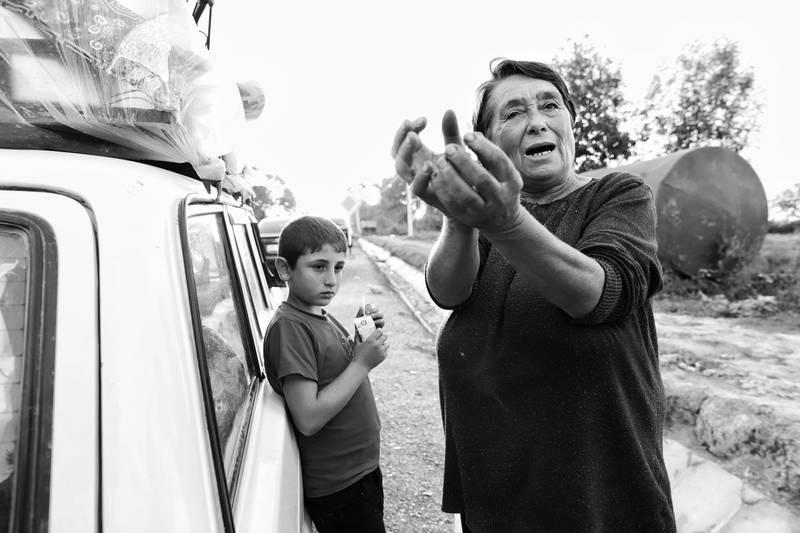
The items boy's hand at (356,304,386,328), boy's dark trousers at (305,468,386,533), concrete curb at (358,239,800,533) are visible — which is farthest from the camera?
concrete curb at (358,239,800,533)

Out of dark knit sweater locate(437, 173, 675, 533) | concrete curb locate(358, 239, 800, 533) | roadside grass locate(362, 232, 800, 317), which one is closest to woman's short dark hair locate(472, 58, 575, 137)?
→ dark knit sweater locate(437, 173, 675, 533)

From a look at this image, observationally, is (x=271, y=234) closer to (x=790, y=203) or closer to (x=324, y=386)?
(x=324, y=386)

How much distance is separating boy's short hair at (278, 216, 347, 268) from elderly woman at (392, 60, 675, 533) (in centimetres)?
61

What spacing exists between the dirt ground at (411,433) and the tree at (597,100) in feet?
39.4

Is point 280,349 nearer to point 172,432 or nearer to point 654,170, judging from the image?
point 172,432

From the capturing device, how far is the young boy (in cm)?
148

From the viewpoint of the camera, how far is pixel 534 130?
1.31 meters

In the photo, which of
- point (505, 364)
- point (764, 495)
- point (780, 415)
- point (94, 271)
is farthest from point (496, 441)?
point (780, 415)

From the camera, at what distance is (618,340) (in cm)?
111

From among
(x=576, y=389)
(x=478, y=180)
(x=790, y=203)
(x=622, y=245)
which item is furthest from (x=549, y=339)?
(x=790, y=203)

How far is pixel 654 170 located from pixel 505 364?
7.17 m

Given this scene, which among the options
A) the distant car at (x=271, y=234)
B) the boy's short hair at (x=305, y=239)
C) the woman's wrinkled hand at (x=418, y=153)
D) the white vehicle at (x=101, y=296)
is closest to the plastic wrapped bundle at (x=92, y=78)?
the white vehicle at (x=101, y=296)

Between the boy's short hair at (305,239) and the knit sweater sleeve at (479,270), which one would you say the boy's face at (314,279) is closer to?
the boy's short hair at (305,239)

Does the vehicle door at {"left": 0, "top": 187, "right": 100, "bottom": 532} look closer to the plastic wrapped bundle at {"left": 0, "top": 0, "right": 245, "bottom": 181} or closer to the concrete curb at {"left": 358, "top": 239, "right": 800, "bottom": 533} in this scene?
the plastic wrapped bundle at {"left": 0, "top": 0, "right": 245, "bottom": 181}
